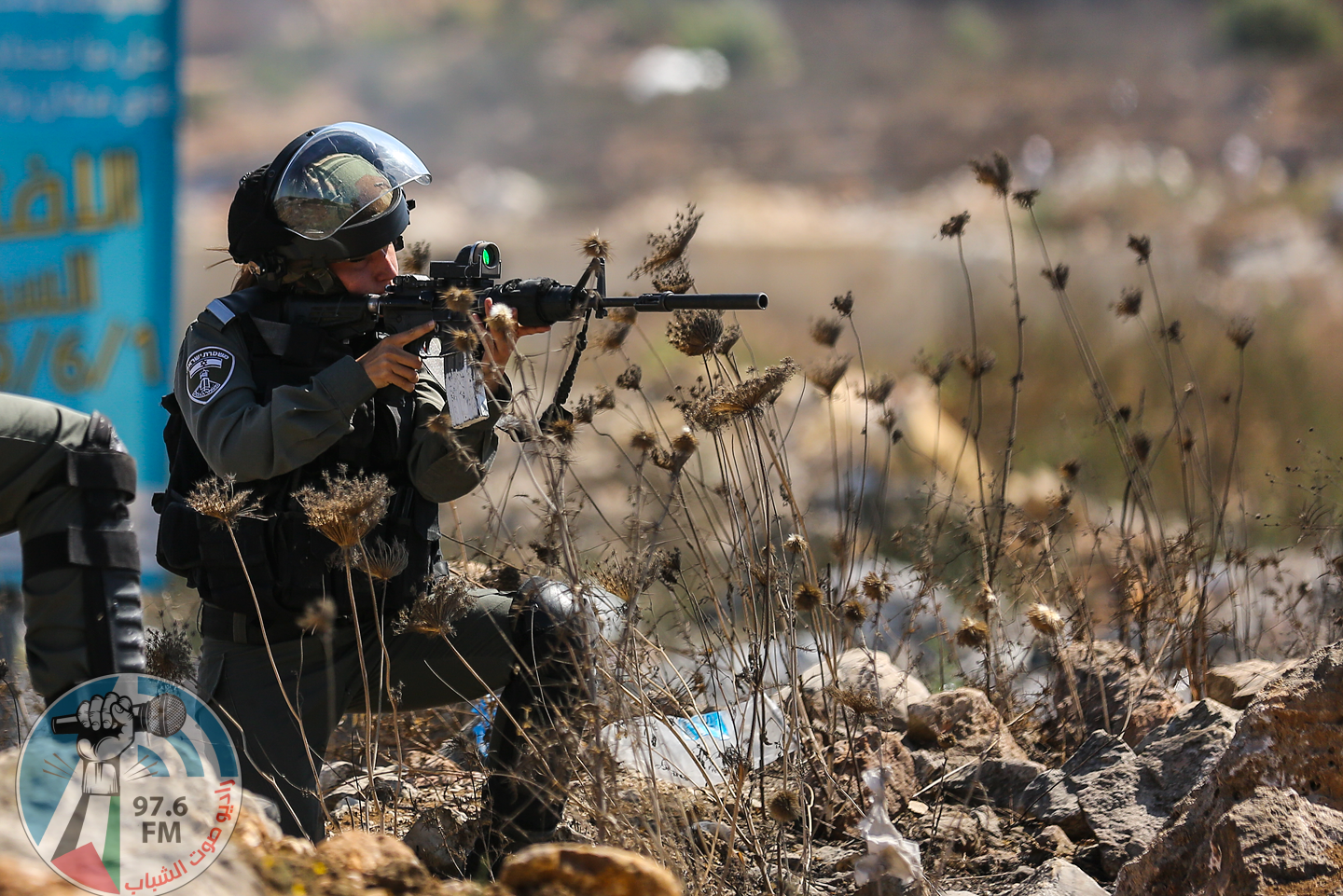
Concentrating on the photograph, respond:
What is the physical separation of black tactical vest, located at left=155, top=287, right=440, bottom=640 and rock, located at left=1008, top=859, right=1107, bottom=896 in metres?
1.38

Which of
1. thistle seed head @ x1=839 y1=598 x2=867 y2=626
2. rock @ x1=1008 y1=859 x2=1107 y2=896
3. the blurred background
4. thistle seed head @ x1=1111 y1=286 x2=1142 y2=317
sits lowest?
rock @ x1=1008 y1=859 x2=1107 y2=896

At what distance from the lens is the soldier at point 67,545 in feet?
9.99

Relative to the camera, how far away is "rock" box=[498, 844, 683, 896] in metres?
1.79

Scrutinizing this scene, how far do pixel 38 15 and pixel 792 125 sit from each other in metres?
29.8

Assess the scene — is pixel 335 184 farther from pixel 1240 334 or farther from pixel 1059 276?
pixel 1240 334

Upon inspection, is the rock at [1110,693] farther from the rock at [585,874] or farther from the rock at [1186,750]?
the rock at [585,874]

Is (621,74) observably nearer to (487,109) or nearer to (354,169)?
(487,109)

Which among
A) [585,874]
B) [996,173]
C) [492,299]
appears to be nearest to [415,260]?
[492,299]

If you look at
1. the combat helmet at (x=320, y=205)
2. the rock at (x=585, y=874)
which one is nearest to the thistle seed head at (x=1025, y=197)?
the combat helmet at (x=320, y=205)

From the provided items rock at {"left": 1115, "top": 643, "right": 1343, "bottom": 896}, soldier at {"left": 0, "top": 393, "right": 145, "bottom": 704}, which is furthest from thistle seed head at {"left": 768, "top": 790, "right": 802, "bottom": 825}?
soldier at {"left": 0, "top": 393, "right": 145, "bottom": 704}

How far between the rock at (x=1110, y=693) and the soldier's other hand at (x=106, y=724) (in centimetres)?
209

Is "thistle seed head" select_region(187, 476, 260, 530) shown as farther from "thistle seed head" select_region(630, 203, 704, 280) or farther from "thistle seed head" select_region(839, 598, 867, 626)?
"thistle seed head" select_region(839, 598, 867, 626)

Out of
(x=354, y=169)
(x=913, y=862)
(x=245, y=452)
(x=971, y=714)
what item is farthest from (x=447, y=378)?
(x=971, y=714)

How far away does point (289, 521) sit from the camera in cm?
272
